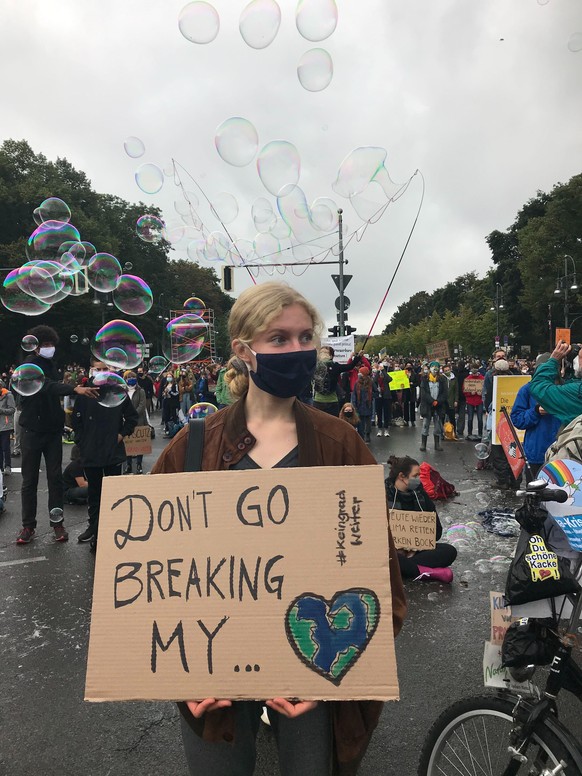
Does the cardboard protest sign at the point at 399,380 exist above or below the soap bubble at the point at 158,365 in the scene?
below

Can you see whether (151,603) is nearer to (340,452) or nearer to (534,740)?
(340,452)

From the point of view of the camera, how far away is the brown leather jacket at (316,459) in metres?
1.54

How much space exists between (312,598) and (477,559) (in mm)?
4323

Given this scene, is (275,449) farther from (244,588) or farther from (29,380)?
(29,380)

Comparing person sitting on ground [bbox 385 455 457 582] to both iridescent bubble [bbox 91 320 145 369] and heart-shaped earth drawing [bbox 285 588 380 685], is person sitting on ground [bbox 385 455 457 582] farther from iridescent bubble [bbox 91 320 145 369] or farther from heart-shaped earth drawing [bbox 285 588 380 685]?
iridescent bubble [bbox 91 320 145 369]

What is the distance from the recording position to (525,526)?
79.6 inches

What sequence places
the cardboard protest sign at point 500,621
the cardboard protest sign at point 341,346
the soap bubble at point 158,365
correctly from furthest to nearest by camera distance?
the cardboard protest sign at point 341,346, the soap bubble at point 158,365, the cardboard protest sign at point 500,621

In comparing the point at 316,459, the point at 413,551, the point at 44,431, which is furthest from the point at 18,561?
the point at 316,459

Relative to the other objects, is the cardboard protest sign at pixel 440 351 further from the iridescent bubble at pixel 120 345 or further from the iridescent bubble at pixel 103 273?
the iridescent bubble at pixel 120 345

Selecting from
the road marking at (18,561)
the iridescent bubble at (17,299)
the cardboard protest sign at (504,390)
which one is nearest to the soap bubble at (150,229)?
the iridescent bubble at (17,299)

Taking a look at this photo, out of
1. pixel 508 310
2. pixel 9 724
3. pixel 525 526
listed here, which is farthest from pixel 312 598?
pixel 508 310

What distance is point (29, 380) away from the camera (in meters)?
5.59

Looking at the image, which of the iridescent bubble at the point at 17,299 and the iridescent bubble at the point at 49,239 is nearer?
the iridescent bubble at the point at 17,299

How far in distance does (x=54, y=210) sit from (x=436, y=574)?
9.50m
